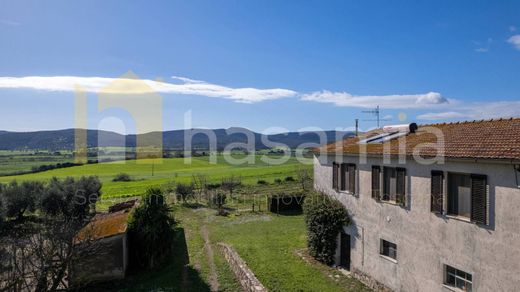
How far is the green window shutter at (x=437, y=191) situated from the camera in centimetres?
1279

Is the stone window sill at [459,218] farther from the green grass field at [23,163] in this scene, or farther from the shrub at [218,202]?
the green grass field at [23,163]

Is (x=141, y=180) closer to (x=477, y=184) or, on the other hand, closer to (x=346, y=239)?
(x=346, y=239)

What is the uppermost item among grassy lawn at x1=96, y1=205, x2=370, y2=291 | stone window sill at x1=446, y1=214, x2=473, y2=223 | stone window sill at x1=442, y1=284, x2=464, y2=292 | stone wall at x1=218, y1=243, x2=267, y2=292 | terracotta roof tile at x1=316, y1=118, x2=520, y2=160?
terracotta roof tile at x1=316, y1=118, x2=520, y2=160

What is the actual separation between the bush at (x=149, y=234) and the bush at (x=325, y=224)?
843cm

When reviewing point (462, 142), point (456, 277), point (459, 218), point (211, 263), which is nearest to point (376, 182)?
point (462, 142)

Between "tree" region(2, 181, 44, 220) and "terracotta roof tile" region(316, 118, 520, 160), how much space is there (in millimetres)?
34146

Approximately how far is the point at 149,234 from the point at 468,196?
15782 millimetres

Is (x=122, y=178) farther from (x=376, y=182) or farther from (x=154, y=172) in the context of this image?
(x=376, y=182)

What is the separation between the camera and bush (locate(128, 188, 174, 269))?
65.5 ft

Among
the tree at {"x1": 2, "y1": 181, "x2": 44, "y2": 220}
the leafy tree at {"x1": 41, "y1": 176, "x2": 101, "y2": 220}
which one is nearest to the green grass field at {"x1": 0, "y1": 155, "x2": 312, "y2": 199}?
the leafy tree at {"x1": 41, "y1": 176, "x2": 101, "y2": 220}

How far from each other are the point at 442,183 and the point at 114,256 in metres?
15.4

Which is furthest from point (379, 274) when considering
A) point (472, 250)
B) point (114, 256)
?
point (114, 256)

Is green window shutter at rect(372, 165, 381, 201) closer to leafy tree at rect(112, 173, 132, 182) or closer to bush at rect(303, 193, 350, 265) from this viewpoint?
bush at rect(303, 193, 350, 265)

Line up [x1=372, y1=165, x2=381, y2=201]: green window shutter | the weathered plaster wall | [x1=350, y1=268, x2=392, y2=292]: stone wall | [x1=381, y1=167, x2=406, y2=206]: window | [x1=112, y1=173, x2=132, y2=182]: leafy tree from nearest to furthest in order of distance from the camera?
the weathered plaster wall < [x1=381, y1=167, x2=406, y2=206]: window < [x1=350, y1=268, x2=392, y2=292]: stone wall < [x1=372, y1=165, x2=381, y2=201]: green window shutter < [x1=112, y1=173, x2=132, y2=182]: leafy tree
